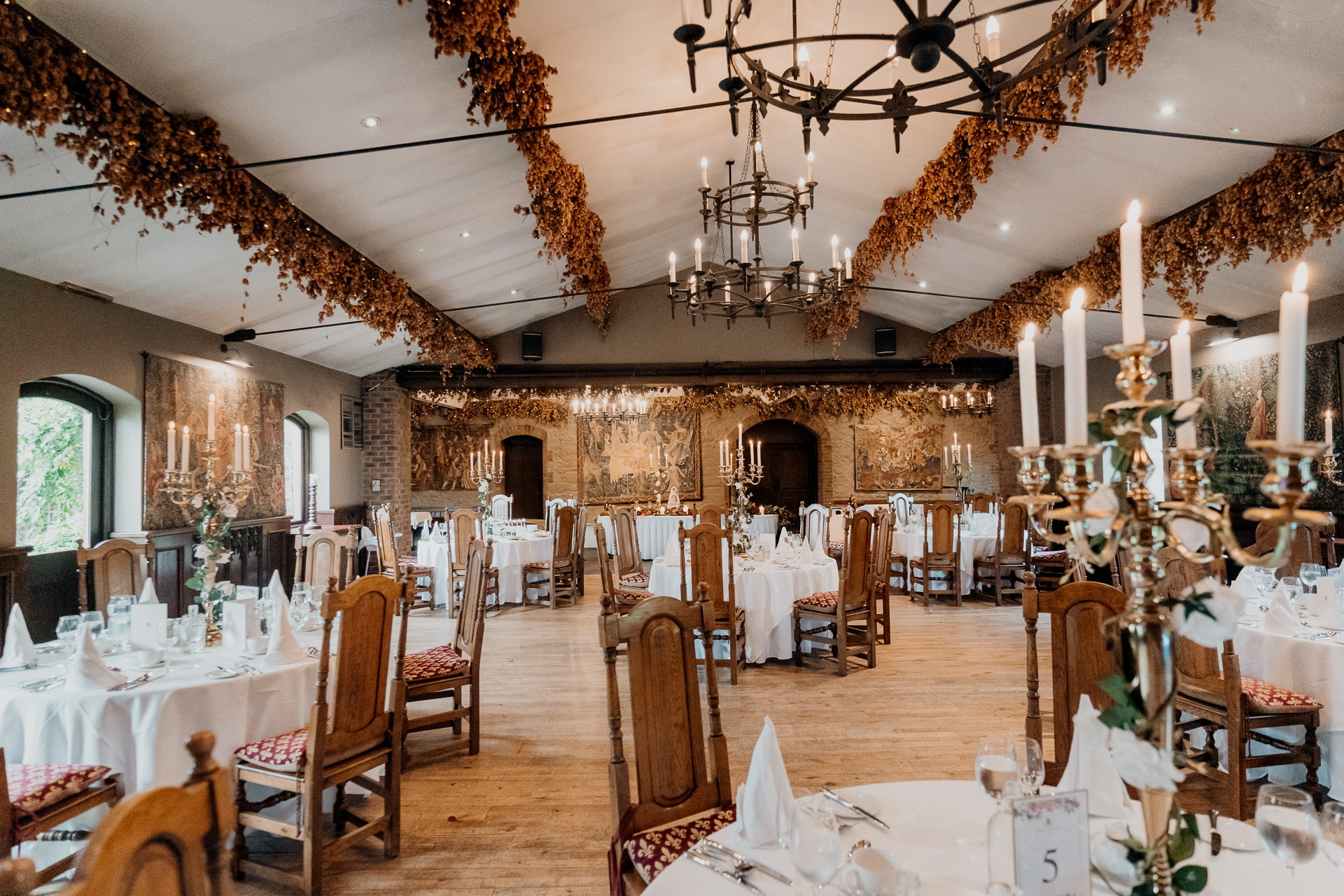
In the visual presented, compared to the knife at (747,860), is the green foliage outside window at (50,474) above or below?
above

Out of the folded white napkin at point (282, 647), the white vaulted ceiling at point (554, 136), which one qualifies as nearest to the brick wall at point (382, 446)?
the white vaulted ceiling at point (554, 136)

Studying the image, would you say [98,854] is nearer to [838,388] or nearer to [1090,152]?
[1090,152]

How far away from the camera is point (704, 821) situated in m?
2.00

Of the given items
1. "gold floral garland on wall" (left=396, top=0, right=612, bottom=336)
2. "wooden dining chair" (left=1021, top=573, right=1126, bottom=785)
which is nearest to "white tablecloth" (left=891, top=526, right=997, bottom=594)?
"gold floral garland on wall" (left=396, top=0, right=612, bottom=336)

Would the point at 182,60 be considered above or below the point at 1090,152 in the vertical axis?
below

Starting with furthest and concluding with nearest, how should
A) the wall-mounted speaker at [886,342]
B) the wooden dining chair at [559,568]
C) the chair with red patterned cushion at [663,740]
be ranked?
the wall-mounted speaker at [886,342]
the wooden dining chair at [559,568]
the chair with red patterned cushion at [663,740]

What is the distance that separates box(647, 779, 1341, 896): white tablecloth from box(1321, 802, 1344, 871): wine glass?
7 centimetres

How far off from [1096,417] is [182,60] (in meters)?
4.32

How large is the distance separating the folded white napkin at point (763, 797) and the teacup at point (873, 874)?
0.87ft

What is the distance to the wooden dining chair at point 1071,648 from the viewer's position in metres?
2.23

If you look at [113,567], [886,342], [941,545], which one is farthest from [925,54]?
[886,342]

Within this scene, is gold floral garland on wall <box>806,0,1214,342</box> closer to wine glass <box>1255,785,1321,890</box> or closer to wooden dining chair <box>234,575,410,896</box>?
wine glass <box>1255,785,1321,890</box>

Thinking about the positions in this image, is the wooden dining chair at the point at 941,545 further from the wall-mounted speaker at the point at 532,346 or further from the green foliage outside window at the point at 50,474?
the green foliage outside window at the point at 50,474

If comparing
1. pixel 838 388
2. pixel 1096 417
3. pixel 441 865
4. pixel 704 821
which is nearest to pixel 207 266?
pixel 441 865
